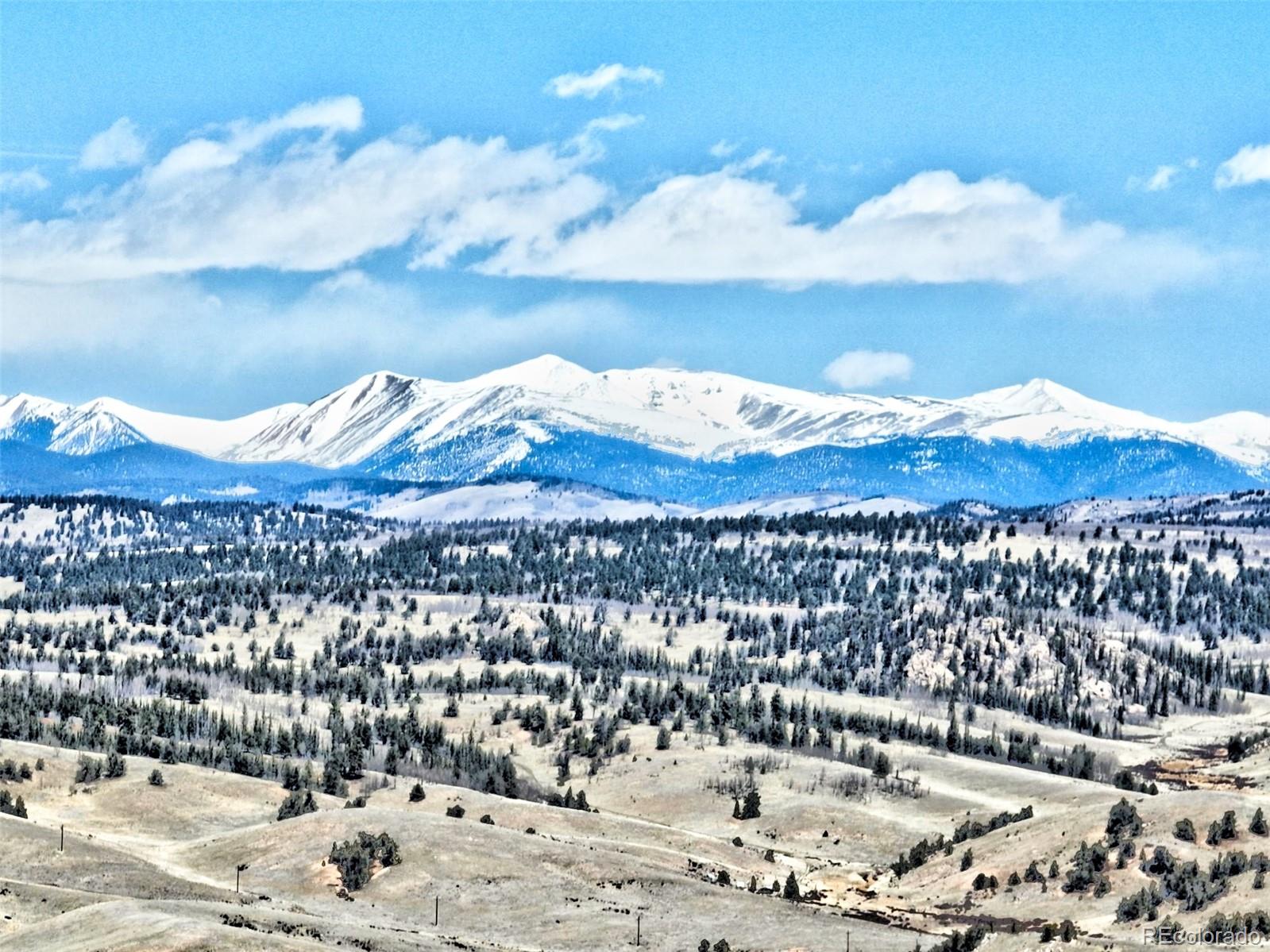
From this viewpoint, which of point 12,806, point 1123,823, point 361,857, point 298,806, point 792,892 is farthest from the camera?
point 298,806

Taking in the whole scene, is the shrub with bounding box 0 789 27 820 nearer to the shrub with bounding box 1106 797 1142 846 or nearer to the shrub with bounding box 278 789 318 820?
the shrub with bounding box 278 789 318 820

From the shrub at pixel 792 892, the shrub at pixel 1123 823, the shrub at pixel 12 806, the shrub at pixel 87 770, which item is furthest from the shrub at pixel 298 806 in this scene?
the shrub at pixel 1123 823

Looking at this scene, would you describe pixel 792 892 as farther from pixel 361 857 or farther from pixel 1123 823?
pixel 361 857

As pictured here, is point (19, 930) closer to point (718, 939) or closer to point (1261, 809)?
point (718, 939)

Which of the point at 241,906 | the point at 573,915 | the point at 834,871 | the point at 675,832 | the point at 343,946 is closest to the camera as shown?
the point at 343,946

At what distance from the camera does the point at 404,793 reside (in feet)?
650

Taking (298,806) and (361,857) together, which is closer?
(361,857)

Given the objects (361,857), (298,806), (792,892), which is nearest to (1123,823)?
(792,892)

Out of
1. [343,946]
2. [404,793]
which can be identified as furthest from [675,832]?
[343,946]

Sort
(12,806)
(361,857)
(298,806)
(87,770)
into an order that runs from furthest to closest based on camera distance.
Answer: (87,770) → (298,806) → (12,806) → (361,857)

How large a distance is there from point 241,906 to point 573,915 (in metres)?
25.2

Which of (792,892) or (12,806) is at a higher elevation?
(12,806)

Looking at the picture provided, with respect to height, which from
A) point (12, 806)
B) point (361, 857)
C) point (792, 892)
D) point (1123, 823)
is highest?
point (1123, 823)

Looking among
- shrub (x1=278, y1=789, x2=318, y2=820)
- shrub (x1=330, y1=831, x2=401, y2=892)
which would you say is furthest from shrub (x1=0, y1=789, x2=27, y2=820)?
shrub (x1=330, y1=831, x2=401, y2=892)
